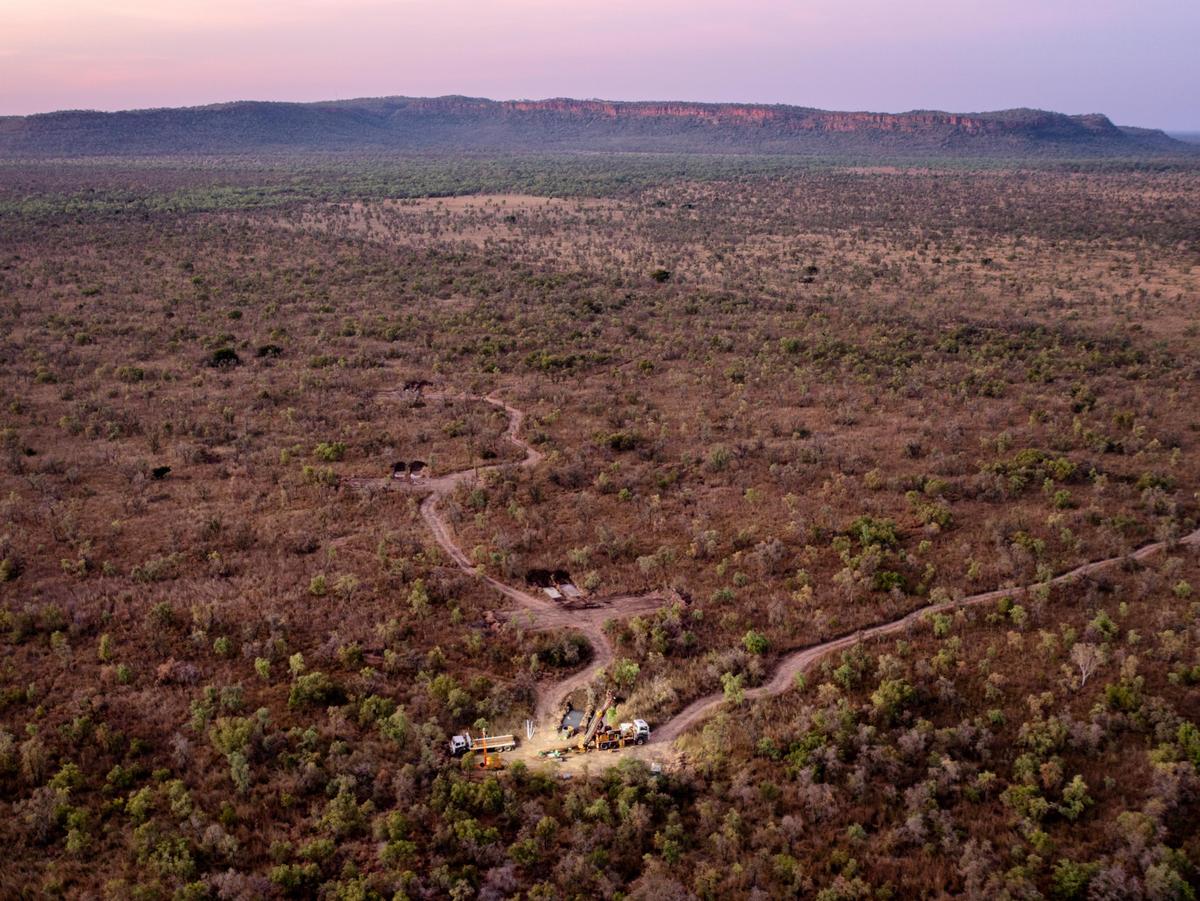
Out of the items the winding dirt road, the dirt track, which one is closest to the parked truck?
the winding dirt road

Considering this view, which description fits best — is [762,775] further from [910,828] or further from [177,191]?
[177,191]

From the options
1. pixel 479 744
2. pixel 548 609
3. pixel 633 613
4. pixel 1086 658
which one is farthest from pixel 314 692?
pixel 1086 658

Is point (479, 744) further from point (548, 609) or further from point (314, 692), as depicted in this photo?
point (548, 609)

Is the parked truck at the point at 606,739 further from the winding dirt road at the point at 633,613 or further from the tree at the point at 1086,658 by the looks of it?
the tree at the point at 1086,658

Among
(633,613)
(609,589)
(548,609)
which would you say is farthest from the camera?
(609,589)

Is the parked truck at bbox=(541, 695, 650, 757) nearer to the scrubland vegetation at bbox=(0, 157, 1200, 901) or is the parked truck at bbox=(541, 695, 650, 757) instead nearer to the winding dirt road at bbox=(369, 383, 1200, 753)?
the winding dirt road at bbox=(369, 383, 1200, 753)
